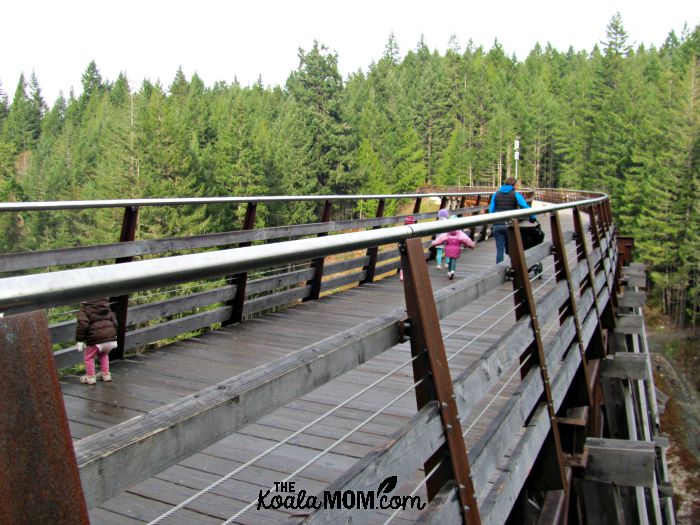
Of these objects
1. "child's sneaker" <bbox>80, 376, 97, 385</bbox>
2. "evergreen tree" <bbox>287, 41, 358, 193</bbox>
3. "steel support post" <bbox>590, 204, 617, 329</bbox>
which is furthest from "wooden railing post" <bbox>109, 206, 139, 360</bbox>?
"evergreen tree" <bbox>287, 41, 358, 193</bbox>

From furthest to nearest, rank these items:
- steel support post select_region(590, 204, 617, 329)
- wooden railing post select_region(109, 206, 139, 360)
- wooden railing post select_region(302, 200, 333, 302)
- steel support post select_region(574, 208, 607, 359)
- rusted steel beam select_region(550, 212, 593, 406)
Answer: steel support post select_region(590, 204, 617, 329), wooden railing post select_region(302, 200, 333, 302), steel support post select_region(574, 208, 607, 359), wooden railing post select_region(109, 206, 139, 360), rusted steel beam select_region(550, 212, 593, 406)

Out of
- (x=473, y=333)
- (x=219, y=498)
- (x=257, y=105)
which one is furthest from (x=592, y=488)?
(x=257, y=105)

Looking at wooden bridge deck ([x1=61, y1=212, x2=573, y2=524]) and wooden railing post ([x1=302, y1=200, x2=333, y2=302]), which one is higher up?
wooden railing post ([x1=302, y1=200, x2=333, y2=302])

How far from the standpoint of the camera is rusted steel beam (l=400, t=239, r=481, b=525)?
2.32m

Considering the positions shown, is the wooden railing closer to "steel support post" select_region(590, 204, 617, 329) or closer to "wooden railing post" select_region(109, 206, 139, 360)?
"wooden railing post" select_region(109, 206, 139, 360)

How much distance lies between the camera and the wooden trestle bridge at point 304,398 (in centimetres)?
112

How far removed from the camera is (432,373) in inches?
91.6

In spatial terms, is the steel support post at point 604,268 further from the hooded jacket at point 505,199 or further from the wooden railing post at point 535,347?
the wooden railing post at point 535,347

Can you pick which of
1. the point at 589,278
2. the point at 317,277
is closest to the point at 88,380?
the point at 317,277

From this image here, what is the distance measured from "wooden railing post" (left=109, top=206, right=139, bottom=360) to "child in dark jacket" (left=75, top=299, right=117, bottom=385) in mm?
453

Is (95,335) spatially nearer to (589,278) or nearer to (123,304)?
(123,304)

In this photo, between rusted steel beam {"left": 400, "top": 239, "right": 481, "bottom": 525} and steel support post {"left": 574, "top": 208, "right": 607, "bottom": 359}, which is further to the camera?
steel support post {"left": 574, "top": 208, "right": 607, "bottom": 359}

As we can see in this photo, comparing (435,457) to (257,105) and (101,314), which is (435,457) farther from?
(257,105)

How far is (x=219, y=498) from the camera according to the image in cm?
Result: 302
